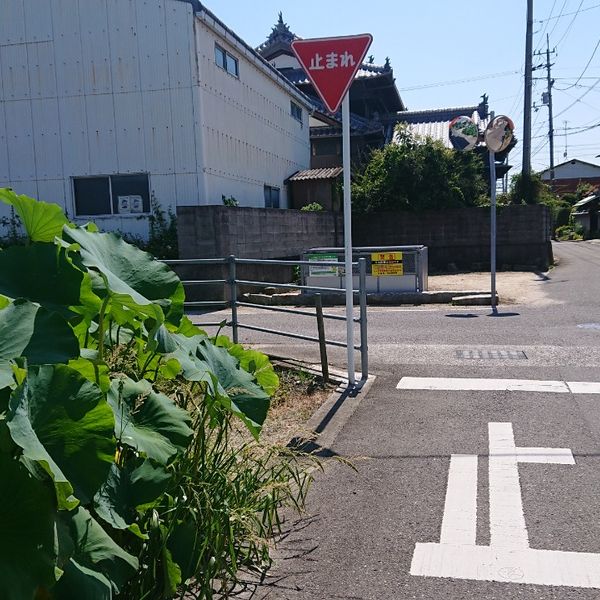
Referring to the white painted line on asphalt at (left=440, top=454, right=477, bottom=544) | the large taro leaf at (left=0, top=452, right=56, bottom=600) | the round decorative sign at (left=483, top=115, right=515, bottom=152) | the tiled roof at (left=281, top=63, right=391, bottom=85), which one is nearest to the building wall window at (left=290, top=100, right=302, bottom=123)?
the tiled roof at (left=281, top=63, right=391, bottom=85)

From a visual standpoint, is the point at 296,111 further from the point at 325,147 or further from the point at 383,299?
the point at 383,299

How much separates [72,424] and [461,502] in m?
2.61

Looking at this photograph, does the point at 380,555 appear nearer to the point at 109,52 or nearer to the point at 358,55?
the point at 358,55

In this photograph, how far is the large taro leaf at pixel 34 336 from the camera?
216cm

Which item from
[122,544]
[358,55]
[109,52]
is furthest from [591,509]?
[109,52]

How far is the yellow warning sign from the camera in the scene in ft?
47.0

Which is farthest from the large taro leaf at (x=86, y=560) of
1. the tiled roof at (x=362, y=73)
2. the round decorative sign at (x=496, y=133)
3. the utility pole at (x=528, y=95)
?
the tiled roof at (x=362, y=73)

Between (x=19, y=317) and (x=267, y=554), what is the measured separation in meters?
1.69

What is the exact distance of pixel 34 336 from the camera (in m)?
2.22

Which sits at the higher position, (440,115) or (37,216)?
(440,115)

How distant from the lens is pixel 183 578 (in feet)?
9.20

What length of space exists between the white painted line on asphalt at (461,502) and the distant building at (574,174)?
76.8 m

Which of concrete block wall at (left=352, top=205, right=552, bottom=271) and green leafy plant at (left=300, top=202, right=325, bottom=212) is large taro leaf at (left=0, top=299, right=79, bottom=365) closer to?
green leafy plant at (left=300, top=202, right=325, bottom=212)

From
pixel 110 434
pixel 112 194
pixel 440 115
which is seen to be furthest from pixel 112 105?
pixel 440 115
